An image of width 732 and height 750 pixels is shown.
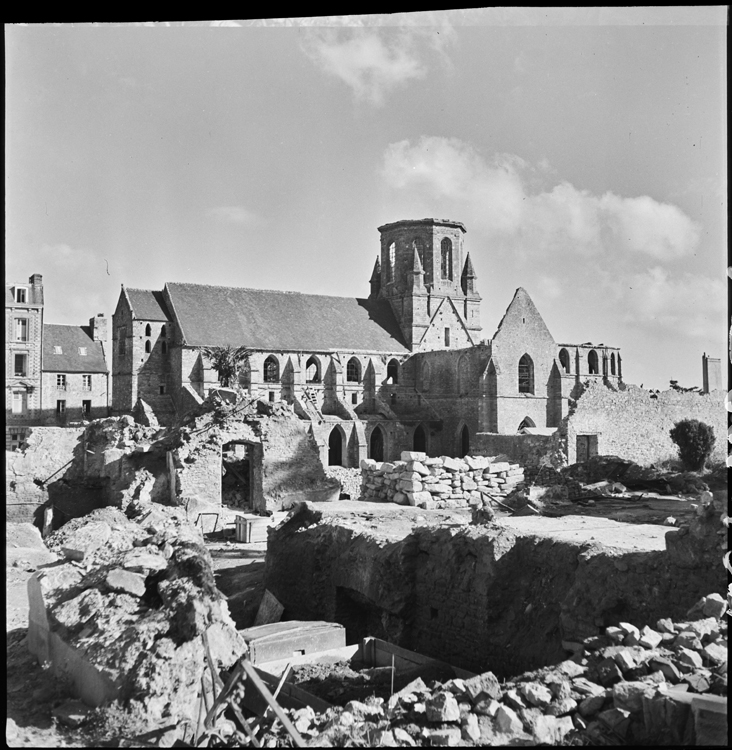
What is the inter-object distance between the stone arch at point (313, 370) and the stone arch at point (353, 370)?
1869 mm

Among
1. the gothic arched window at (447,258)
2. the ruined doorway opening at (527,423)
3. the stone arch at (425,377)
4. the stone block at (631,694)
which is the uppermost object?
the gothic arched window at (447,258)

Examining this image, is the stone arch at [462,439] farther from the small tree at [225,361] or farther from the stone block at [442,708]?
the stone block at [442,708]

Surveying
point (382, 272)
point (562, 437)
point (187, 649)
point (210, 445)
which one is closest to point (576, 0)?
point (187, 649)

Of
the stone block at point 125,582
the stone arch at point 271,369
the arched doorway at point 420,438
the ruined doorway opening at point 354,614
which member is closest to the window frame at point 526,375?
the arched doorway at point 420,438

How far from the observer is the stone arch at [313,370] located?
44.5 meters

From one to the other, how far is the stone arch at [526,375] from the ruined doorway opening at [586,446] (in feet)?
41.0

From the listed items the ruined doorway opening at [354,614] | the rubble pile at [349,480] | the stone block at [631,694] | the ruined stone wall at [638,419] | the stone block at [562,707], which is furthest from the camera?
the ruined stone wall at [638,419]

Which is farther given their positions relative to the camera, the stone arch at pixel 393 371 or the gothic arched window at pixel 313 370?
the stone arch at pixel 393 371

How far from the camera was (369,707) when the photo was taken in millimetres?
6984

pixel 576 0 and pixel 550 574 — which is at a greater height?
pixel 576 0

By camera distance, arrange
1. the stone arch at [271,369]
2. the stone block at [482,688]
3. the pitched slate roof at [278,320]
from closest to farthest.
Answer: the stone block at [482,688] < the pitched slate roof at [278,320] < the stone arch at [271,369]

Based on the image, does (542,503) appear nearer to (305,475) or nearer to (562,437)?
(305,475)

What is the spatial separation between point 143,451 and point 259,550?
675 centimetres

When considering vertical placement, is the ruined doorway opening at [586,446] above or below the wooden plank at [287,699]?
above
